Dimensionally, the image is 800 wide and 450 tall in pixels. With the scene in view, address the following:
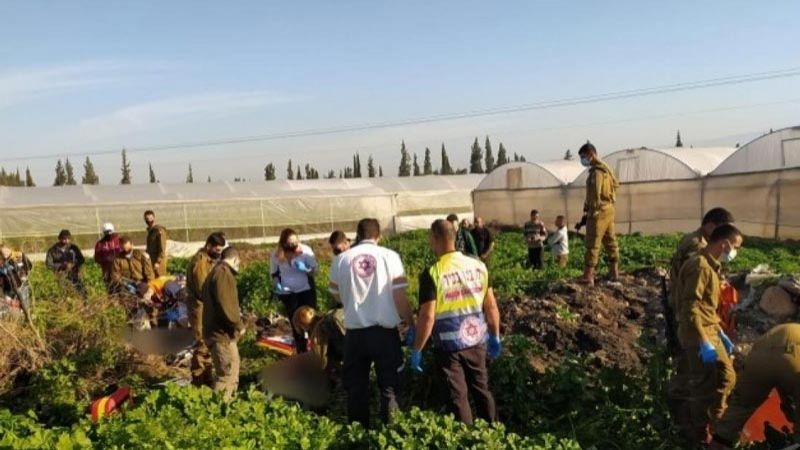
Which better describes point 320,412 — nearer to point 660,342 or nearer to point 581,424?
point 581,424

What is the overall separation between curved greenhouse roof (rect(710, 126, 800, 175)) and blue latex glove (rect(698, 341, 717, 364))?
14.8 meters

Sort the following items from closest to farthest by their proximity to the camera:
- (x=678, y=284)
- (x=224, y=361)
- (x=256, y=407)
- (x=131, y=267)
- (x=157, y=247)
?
(x=256, y=407)
(x=678, y=284)
(x=224, y=361)
(x=131, y=267)
(x=157, y=247)

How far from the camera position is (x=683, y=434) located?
505 centimetres

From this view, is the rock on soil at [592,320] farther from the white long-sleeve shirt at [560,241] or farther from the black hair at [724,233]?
the white long-sleeve shirt at [560,241]

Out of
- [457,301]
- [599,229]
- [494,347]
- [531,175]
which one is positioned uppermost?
[531,175]

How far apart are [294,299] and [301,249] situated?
576 millimetres

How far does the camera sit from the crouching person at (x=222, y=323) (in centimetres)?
613

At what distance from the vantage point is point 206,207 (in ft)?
80.1

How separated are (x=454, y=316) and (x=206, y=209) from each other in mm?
20926

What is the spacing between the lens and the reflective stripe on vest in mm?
4781

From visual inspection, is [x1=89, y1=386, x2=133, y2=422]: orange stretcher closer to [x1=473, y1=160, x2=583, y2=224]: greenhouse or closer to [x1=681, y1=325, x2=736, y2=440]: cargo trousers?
[x1=681, y1=325, x2=736, y2=440]: cargo trousers

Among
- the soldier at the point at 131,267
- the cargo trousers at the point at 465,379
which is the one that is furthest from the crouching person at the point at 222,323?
the soldier at the point at 131,267

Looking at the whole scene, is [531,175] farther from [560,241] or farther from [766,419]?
[766,419]

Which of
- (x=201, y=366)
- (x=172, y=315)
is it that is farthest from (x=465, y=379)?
(x=172, y=315)
